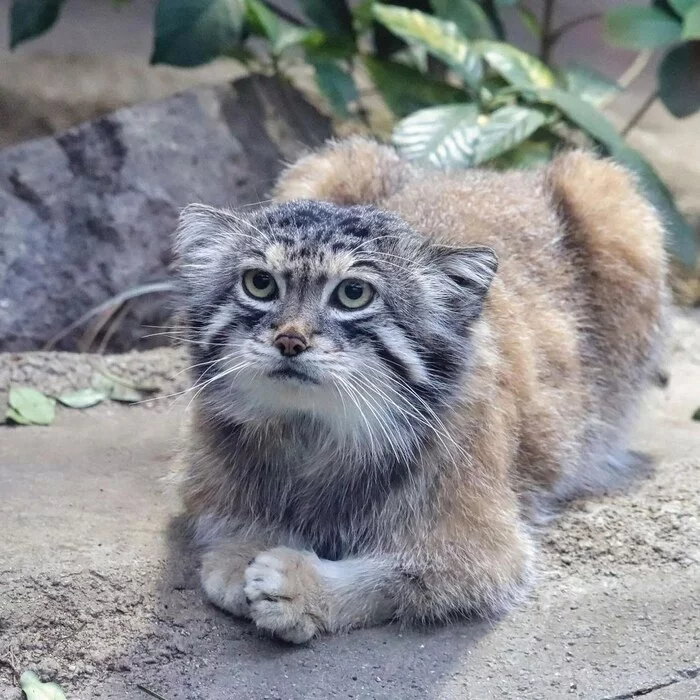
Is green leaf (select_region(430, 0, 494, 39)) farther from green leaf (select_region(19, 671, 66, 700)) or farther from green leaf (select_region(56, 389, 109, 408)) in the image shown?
green leaf (select_region(19, 671, 66, 700))

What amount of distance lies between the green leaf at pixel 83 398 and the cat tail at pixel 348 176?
4.23ft

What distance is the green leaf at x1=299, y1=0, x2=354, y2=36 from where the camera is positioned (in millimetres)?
6695

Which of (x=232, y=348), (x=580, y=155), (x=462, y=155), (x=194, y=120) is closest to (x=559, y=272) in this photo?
(x=580, y=155)

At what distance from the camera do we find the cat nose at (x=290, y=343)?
3.18 meters

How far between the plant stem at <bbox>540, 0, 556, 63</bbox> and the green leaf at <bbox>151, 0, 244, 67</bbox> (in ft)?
7.90

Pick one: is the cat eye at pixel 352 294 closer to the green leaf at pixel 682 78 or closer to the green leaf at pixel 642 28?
the green leaf at pixel 642 28

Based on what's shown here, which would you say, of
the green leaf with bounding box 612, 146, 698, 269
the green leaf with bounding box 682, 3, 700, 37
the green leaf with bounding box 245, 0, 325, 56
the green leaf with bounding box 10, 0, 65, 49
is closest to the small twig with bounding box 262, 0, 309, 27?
the green leaf with bounding box 245, 0, 325, 56

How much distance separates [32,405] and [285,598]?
2.14 metres

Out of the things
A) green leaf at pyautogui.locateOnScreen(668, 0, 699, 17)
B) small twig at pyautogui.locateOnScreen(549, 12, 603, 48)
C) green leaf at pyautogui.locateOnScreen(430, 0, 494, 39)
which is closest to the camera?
green leaf at pyautogui.locateOnScreen(668, 0, 699, 17)

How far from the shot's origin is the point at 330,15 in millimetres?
6727

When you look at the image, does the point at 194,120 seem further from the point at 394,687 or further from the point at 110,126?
the point at 394,687

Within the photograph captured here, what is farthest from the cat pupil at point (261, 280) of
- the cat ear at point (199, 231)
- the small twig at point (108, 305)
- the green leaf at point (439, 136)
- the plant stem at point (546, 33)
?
the plant stem at point (546, 33)

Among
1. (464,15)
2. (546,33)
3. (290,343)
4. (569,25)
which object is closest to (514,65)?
(464,15)

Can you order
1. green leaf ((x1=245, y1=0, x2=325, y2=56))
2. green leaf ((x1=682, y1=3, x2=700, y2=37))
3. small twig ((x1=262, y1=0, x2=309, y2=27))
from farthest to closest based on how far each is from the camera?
1. small twig ((x1=262, y1=0, x2=309, y2=27))
2. green leaf ((x1=245, y1=0, x2=325, y2=56))
3. green leaf ((x1=682, y1=3, x2=700, y2=37))
